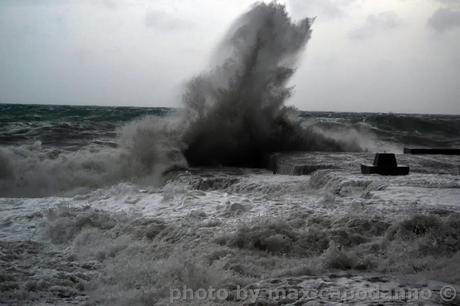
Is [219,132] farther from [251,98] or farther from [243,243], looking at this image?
[243,243]

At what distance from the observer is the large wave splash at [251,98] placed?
1329 cm

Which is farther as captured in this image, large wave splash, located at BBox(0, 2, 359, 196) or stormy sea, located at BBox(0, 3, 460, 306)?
large wave splash, located at BBox(0, 2, 359, 196)

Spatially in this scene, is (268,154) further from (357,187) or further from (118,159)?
(357,187)

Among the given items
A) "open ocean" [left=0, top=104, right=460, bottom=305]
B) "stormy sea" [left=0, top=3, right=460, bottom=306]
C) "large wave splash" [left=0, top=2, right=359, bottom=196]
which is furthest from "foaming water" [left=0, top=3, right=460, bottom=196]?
"open ocean" [left=0, top=104, right=460, bottom=305]

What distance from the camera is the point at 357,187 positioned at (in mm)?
6777

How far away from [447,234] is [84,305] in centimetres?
323

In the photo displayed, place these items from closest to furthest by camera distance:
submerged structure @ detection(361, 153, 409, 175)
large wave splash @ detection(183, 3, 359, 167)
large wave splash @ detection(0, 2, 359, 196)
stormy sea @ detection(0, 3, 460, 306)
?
1. stormy sea @ detection(0, 3, 460, 306)
2. submerged structure @ detection(361, 153, 409, 175)
3. large wave splash @ detection(0, 2, 359, 196)
4. large wave splash @ detection(183, 3, 359, 167)

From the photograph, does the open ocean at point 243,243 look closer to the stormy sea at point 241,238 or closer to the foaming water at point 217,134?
the stormy sea at point 241,238

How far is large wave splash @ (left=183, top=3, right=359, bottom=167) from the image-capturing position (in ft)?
43.6

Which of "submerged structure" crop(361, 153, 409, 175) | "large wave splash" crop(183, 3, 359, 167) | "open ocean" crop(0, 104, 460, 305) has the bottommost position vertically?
"open ocean" crop(0, 104, 460, 305)

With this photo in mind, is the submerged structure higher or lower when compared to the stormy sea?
higher

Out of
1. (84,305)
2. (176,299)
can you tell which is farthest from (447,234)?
(84,305)

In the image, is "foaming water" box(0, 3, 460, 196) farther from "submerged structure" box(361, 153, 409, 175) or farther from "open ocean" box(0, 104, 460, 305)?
"submerged structure" box(361, 153, 409, 175)

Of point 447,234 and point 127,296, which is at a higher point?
point 447,234
